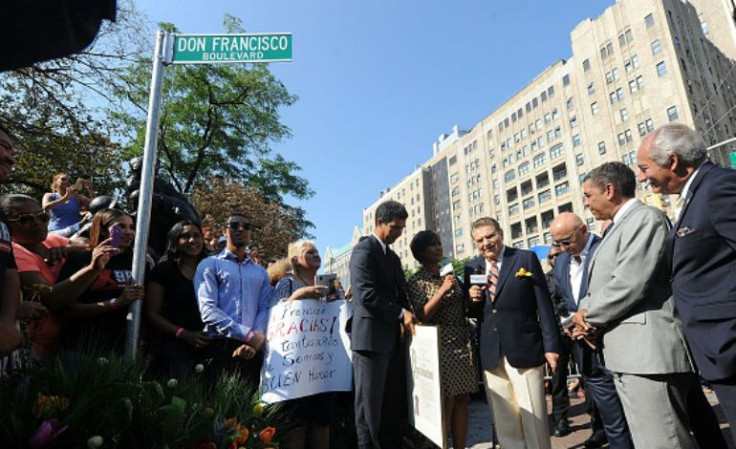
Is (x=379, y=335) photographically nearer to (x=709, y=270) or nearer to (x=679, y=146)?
(x=709, y=270)

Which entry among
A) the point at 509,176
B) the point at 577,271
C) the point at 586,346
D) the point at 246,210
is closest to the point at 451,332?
the point at 586,346

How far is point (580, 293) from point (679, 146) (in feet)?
6.68

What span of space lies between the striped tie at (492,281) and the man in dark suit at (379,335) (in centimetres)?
82

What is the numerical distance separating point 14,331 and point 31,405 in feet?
1.05

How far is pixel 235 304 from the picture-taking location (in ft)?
10.6

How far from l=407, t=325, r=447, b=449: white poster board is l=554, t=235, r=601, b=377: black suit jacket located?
4.58 feet

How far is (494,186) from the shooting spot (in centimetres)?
6525

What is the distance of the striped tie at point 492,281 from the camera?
11.6 feet

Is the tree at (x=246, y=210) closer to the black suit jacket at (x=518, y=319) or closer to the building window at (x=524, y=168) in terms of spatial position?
the black suit jacket at (x=518, y=319)

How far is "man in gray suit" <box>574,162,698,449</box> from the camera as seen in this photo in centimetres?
219

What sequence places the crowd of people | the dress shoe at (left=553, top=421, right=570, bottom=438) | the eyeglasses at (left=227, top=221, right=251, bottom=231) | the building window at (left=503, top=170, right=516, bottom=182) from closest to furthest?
the crowd of people
the eyeglasses at (left=227, top=221, right=251, bottom=231)
the dress shoe at (left=553, top=421, right=570, bottom=438)
the building window at (left=503, top=170, right=516, bottom=182)

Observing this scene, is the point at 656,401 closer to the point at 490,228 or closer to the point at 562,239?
the point at 490,228

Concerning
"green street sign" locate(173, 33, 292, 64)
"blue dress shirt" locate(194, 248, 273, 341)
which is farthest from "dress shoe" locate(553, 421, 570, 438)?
"green street sign" locate(173, 33, 292, 64)

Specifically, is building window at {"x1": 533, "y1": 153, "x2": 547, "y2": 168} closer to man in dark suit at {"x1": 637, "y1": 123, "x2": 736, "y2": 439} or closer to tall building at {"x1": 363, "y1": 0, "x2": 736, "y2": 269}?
tall building at {"x1": 363, "y1": 0, "x2": 736, "y2": 269}
